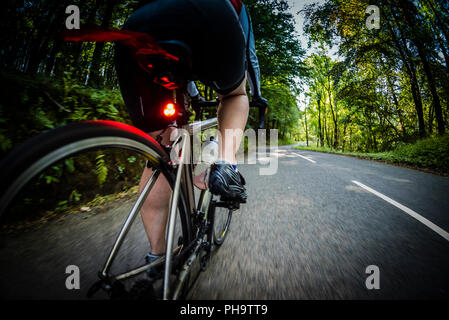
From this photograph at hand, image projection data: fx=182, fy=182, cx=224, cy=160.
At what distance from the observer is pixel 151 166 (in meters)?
0.96

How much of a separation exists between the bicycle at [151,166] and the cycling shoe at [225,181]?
11 centimetres

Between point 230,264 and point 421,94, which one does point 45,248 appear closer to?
point 230,264

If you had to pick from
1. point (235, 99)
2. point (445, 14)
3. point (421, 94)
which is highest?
point (445, 14)

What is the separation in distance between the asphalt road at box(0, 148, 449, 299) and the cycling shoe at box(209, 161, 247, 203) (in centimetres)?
61

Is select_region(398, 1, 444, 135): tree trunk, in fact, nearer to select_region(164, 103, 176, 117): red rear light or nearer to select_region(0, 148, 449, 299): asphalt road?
select_region(0, 148, 449, 299): asphalt road

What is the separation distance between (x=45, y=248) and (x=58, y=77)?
2302mm

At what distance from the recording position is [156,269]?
2.98ft

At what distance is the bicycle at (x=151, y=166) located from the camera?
1.46ft

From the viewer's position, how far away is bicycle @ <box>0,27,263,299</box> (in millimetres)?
446

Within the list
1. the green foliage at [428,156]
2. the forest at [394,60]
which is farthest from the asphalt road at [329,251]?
the forest at [394,60]

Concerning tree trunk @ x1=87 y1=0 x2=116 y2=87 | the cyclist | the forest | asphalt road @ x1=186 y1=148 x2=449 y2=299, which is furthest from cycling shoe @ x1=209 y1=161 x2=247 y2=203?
the forest

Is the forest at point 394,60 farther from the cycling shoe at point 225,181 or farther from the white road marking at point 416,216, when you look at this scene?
the cycling shoe at point 225,181

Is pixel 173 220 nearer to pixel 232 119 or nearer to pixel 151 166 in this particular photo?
pixel 151 166
